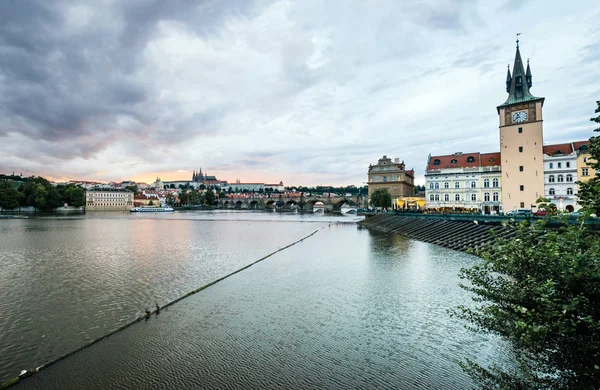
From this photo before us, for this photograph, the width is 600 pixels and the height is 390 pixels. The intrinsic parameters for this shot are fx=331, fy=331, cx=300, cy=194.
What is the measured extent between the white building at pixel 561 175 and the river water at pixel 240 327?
35.3 meters

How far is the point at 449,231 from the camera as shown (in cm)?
3259

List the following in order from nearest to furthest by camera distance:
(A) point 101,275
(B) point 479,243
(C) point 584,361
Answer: (C) point 584,361
(A) point 101,275
(B) point 479,243

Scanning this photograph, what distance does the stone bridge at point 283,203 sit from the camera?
5438 inches

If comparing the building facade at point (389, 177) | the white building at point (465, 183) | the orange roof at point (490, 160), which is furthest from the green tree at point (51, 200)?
the orange roof at point (490, 160)

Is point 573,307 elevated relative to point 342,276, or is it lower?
elevated

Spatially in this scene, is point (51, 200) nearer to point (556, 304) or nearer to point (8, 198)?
point (8, 198)

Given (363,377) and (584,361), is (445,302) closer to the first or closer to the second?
(363,377)

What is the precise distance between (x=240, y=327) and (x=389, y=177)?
73092 mm

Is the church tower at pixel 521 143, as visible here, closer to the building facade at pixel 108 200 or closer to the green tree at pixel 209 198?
the green tree at pixel 209 198

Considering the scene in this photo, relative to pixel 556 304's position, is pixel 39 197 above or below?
above

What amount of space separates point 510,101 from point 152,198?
15595 centimetres

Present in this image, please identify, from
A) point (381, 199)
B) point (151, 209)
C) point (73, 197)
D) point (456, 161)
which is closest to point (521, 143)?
point (456, 161)

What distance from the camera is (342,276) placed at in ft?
55.7

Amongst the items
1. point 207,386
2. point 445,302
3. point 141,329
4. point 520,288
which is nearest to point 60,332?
point 141,329
